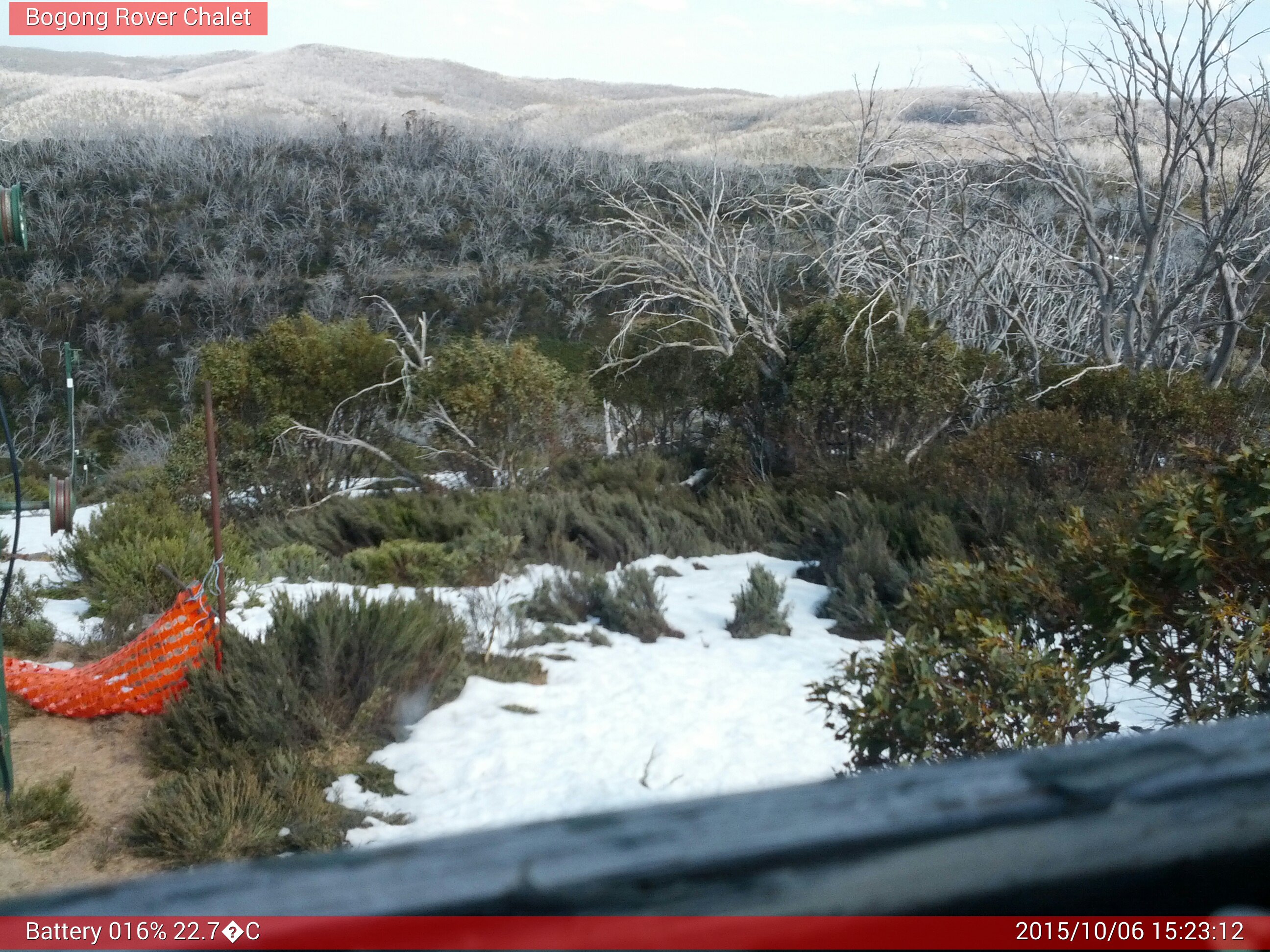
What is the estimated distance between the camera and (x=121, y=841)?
4148 millimetres

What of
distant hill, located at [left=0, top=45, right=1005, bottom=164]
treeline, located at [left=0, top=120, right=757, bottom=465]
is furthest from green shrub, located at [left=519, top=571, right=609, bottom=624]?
distant hill, located at [left=0, top=45, right=1005, bottom=164]

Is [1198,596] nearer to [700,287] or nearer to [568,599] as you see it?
[568,599]

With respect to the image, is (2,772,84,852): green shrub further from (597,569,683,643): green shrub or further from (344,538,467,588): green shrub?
(344,538,467,588): green shrub

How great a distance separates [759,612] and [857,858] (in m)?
6.48

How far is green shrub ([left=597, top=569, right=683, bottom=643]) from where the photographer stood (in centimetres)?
689

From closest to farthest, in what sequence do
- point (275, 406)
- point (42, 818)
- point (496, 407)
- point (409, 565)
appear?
point (42, 818), point (409, 565), point (496, 407), point (275, 406)

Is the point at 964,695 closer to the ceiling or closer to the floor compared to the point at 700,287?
closer to the floor

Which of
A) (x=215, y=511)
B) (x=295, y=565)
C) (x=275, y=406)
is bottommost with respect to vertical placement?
(x=295, y=565)

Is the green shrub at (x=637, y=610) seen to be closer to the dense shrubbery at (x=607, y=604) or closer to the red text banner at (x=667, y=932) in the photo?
the dense shrubbery at (x=607, y=604)

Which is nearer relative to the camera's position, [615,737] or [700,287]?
[615,737]

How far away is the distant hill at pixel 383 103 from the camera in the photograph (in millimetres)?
44281

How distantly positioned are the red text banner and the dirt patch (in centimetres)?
315

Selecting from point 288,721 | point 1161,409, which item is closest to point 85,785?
point 288,721

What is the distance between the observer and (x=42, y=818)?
4.24m
